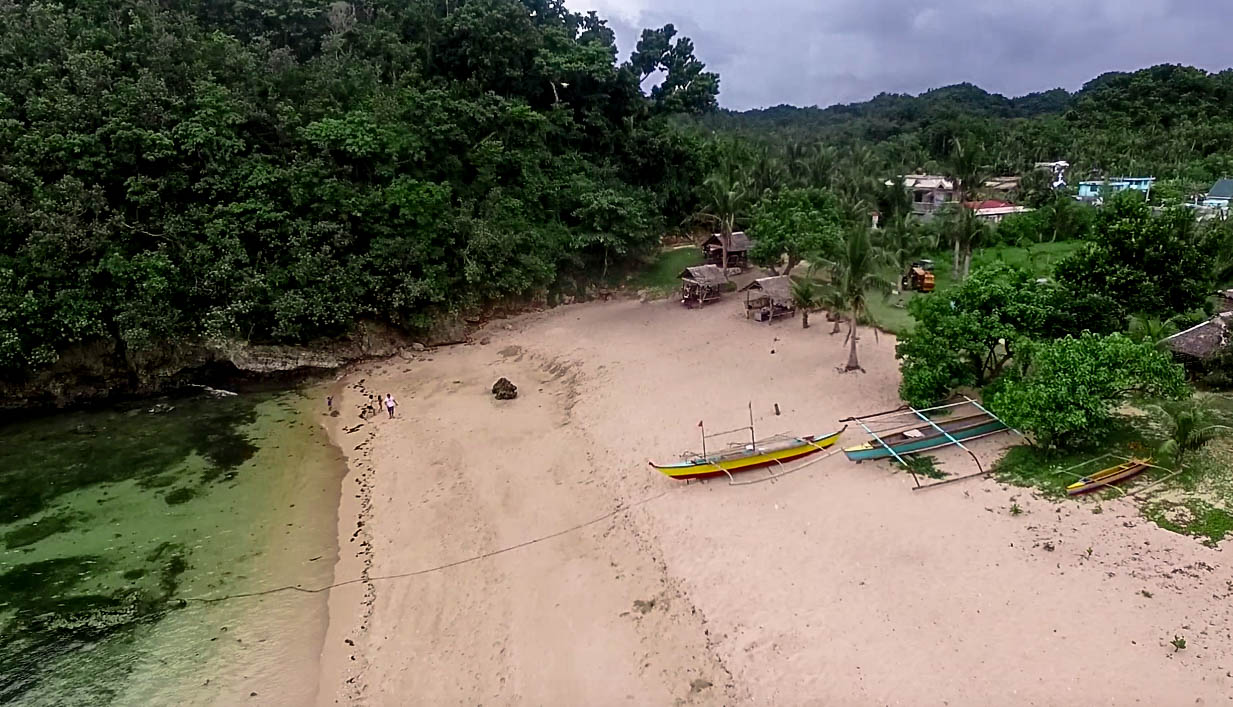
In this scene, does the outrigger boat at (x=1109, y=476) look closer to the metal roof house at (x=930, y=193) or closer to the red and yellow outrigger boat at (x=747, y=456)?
the red and yellow outrigger boat at (x=747, y=456)

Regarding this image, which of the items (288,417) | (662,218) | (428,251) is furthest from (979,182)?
(288,417)

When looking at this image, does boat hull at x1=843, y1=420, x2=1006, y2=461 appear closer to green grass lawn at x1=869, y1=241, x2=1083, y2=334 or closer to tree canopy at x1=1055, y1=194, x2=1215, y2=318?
tree canopy at x1=1055, y1=194, x2=1215, y2=318

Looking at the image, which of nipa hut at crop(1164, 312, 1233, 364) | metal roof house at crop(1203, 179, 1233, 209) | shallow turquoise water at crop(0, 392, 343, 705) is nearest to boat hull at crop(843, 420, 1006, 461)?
nipa hut at crop(1164, 312, 1233, 364)

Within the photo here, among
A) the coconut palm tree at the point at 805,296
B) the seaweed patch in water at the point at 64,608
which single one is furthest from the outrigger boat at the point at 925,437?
the seaweed patch in water at the point at 64,608

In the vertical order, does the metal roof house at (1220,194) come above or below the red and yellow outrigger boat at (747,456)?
above

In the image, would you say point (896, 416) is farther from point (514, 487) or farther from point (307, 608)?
point (307, 608)

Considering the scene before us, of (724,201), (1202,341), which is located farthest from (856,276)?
(724,201)
